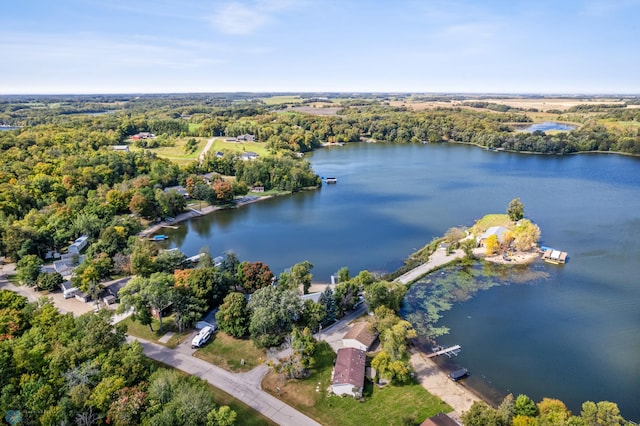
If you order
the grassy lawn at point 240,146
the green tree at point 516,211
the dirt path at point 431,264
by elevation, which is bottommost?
the dirt path at point 431,264

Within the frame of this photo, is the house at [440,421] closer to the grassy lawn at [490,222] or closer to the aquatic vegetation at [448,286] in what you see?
the aquatic vegetation at [448,286]

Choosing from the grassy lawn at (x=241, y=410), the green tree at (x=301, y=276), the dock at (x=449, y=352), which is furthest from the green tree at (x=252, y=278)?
the dock at (x=449, y=352)

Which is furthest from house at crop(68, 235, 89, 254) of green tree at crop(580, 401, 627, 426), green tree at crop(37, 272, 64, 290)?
green tree at crop(580, 401, 627, 426)

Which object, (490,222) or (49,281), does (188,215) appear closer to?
(49,281)

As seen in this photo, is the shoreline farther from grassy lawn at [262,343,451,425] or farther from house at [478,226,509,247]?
house at [478,226,509,247]

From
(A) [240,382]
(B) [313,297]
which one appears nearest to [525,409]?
(A) [240,382]

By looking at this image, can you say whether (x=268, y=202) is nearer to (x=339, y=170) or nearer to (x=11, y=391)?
(x=339, y=170)
